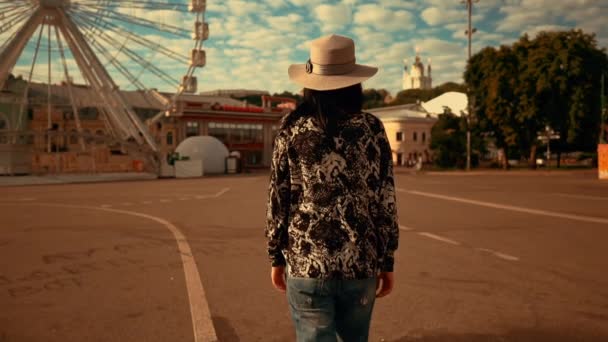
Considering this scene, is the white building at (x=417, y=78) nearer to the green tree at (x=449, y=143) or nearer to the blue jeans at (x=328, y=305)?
the green tree at (x=449, y=143)

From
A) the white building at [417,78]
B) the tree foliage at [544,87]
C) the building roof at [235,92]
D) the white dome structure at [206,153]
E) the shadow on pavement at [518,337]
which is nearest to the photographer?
the shadow on pavement at [518,337]

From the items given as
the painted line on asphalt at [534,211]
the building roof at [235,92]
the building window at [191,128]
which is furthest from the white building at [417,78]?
the painted line on asphalt at [534,211]

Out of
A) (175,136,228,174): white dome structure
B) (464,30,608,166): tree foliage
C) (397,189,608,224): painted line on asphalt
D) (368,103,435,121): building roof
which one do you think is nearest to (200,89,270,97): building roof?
(368,103,435,121): building roof

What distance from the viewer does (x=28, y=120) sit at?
214ft

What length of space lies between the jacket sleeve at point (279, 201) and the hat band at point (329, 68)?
1.29 feet

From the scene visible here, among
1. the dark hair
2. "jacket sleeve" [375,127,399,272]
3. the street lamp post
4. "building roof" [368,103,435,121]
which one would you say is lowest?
"jacket sleeve" [375,127,399,272]

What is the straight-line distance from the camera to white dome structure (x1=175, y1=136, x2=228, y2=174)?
55941mm

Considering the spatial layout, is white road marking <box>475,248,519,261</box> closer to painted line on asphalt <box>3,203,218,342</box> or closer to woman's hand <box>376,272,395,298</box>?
painted line on asphalt <box>3,203,218,342</box>

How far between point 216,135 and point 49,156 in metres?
26.2

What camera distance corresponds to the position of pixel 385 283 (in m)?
2.58

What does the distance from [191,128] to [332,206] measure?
69.6 meters

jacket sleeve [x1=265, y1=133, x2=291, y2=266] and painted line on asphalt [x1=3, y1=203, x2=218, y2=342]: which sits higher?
jacket sleeve [x1=265, y1=133, x2=291, y2=266]

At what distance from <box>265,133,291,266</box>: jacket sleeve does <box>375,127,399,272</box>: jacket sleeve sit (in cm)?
46

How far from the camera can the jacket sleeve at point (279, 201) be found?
2477mm
